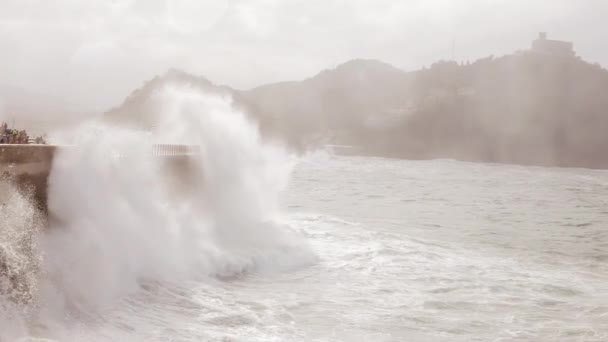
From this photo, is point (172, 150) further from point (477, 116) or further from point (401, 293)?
point (477, 116)

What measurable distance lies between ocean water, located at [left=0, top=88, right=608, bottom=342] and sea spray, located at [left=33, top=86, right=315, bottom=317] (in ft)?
0.13

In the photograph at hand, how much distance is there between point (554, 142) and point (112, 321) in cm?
11989

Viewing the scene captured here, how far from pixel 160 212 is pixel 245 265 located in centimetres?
207

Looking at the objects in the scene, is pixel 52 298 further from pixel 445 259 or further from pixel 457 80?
pixel 457 80

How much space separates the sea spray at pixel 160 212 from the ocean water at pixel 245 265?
4 cm

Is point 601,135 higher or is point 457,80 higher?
point 457,80

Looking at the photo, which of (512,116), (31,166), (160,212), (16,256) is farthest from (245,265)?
(512,116)

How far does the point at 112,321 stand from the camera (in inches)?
340

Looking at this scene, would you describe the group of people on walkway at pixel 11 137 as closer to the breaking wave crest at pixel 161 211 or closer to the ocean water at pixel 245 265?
the breaking wave crest at pixel 161 211

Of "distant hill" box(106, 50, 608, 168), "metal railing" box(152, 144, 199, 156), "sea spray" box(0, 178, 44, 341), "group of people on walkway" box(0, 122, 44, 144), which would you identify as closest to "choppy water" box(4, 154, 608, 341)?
"sea spray" box(0, 178, 44, 341)

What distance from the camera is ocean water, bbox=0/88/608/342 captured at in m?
8.96

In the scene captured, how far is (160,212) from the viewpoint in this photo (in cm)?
1348

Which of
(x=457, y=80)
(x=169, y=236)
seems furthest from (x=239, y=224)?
(x=457, y=80)

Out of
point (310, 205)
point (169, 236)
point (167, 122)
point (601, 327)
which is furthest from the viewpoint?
point (310, 205)
